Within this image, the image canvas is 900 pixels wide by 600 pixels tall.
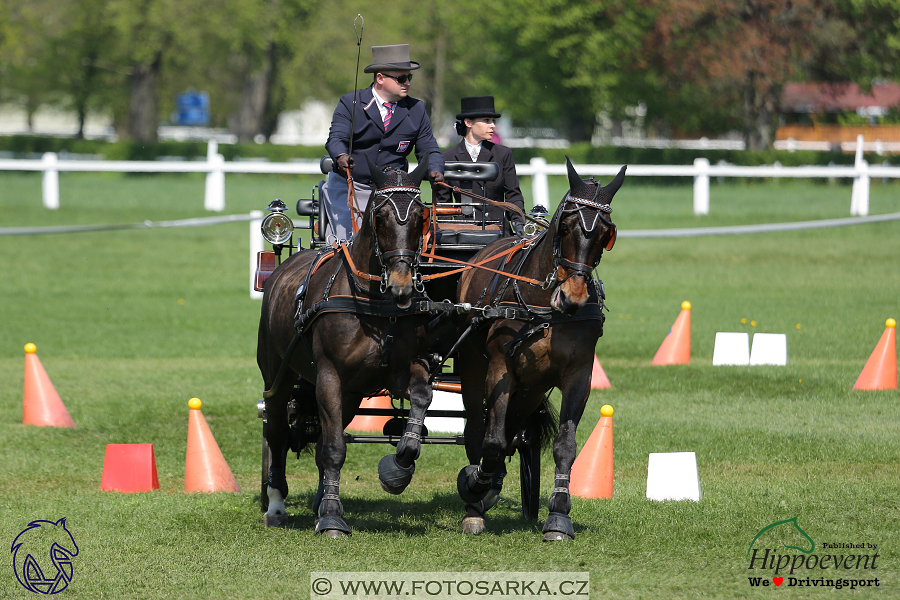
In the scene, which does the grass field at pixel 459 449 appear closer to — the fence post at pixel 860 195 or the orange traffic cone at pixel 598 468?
the orange traffic cone at pixel 598 468

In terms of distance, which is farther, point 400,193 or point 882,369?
point 882,369

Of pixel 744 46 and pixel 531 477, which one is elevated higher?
pixel 744 46

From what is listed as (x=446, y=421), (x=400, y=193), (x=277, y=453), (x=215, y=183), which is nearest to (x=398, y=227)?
(x=400, y=193)

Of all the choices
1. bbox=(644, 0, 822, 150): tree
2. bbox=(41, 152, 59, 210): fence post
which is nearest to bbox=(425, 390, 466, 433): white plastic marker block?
bbox=(41, 152, 59, 210): fence post

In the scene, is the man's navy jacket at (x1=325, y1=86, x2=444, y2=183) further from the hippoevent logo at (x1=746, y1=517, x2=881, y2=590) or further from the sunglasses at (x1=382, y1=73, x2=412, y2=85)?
the hippoevent logo at (x1=746, y1=517, x2=881, y2=590)

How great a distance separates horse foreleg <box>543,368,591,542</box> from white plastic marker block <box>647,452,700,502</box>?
134cm

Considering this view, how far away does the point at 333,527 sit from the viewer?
677 cm

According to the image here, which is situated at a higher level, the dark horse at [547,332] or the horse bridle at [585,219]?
the horse bridle at [585,219]

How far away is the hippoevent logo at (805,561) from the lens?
594 centimetres

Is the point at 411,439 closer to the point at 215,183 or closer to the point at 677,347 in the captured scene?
the point at 677,347

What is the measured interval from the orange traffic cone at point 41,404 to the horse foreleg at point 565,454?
5.67 meters

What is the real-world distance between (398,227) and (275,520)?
2238mm

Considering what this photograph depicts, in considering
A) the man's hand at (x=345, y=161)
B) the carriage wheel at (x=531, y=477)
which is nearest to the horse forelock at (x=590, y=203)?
the man's hand at (x=345, y=161)

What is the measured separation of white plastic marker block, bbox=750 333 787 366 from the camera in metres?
12.9
